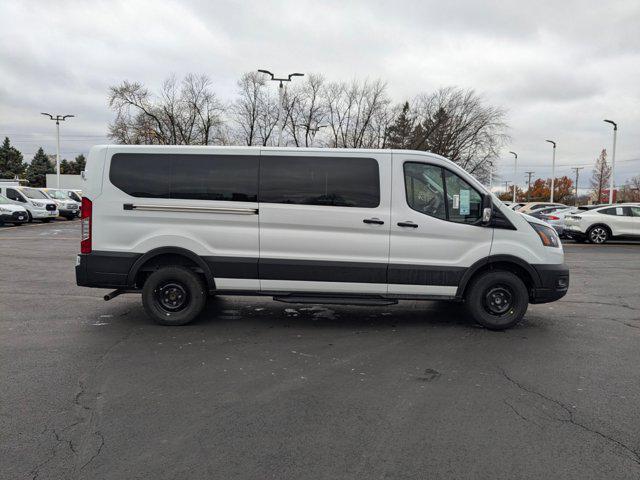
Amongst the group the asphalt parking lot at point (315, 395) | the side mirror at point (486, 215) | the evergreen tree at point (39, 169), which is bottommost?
the asphalt parking lot at point (315, 395)

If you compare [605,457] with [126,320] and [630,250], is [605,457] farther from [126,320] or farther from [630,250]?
[630,250]

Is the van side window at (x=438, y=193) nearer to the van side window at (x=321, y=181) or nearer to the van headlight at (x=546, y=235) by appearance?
the van side window at (x=321, y=181)

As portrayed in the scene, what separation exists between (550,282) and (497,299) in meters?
0.67

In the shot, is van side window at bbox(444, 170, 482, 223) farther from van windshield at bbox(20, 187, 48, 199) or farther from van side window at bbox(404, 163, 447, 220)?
van windshield at bbox(20, 187, 48, 199)

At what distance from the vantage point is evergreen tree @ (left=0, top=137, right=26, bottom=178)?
297ft

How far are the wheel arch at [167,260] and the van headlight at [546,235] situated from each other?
162 inches

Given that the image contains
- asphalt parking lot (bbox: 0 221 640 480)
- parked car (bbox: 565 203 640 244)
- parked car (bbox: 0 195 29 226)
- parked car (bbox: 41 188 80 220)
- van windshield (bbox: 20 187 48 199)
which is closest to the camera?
asphalt parking lot (bbox: 0 221 640 480)

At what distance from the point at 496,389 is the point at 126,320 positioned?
470 centimetres

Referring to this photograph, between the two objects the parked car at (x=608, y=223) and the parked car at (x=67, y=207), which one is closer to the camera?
the parked car at (x=608, y=223)

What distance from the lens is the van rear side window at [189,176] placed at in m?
6.07

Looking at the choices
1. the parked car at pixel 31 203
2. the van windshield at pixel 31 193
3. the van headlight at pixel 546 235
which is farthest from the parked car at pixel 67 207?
the van headlight at pixel 546 235

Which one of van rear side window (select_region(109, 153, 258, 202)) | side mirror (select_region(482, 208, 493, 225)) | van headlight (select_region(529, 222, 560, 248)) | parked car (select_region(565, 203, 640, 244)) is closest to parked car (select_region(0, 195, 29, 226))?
van rear side window (select_region(109, 153, 258, 202))

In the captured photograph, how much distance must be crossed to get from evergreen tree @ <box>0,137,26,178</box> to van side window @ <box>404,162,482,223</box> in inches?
3983

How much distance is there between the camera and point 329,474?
296 centimetres
